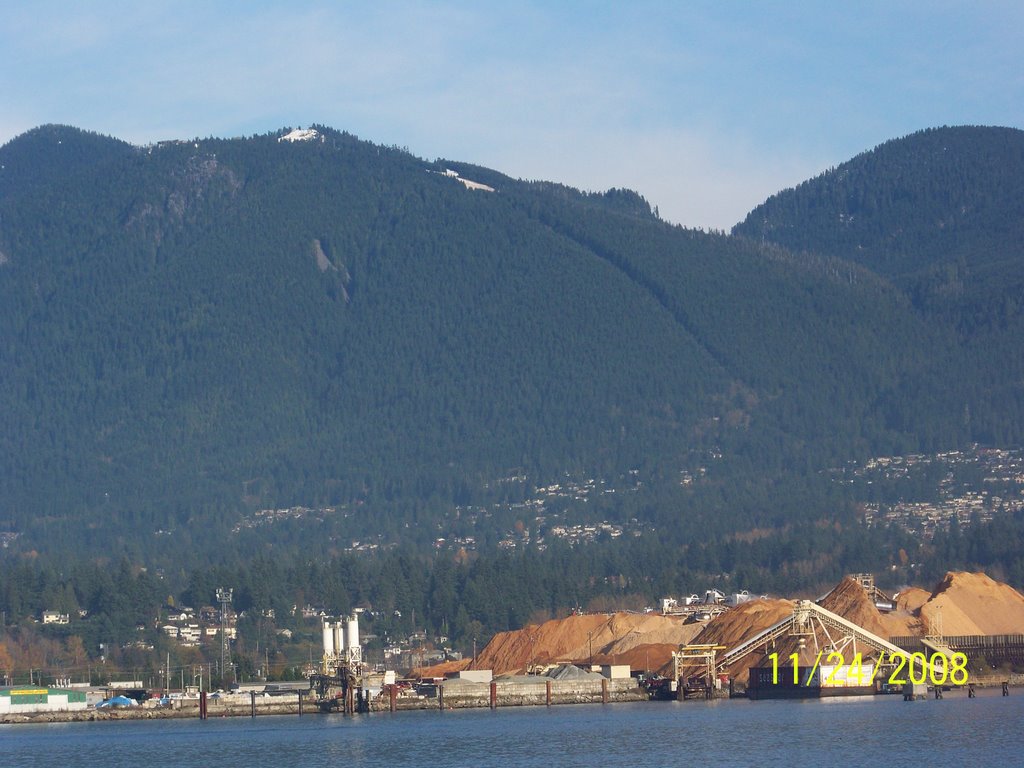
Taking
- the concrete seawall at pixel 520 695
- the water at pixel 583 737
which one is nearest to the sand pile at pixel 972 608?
the water at pixel 583 737

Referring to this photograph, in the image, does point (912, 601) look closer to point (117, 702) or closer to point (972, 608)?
point (972, 608)

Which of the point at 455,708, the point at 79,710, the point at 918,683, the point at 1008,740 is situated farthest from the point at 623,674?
the point at 1008,740

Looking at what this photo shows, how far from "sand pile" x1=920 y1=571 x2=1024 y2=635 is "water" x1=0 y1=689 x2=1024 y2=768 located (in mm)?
12551

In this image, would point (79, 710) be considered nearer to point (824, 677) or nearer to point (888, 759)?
point (824, 677)

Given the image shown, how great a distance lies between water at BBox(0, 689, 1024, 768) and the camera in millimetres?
122938

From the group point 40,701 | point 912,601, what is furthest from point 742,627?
point 40,701

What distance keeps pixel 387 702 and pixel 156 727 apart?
59.2ft

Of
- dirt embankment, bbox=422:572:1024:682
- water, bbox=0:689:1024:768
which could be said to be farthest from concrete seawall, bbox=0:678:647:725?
dirt embankment, bbox=422:572:1024:682

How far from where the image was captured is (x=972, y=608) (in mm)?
190875

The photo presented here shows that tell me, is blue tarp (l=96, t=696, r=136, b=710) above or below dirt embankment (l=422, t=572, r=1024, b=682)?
below

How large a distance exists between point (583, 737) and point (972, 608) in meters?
62.6

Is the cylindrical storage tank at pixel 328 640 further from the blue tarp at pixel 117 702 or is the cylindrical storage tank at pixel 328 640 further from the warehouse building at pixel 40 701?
the warehouse building at pixel 40 701

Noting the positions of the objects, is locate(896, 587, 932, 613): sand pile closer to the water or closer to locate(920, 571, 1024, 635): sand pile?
locate(920, 571, 1024, 635): sand pile

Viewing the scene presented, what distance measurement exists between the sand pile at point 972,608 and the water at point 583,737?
1255 centimetres
